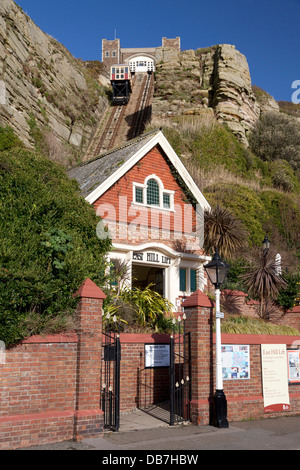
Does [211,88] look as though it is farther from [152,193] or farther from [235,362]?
[235,362]

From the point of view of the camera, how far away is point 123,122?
54125mm

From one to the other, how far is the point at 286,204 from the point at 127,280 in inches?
659

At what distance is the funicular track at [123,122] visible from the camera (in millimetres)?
47188

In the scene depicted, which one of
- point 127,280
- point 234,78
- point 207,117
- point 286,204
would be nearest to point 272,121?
point 234,78

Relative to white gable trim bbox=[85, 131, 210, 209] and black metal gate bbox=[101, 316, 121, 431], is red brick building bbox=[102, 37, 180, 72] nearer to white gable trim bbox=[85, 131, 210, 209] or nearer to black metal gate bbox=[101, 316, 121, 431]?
white gable trim bbox=[85, 131, 210, 209]

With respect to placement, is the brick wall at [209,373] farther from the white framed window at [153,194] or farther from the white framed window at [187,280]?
the white framed window at [153,194]

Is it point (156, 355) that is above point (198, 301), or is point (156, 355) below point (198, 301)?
below

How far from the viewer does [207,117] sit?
134 feet

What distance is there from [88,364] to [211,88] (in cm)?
4471

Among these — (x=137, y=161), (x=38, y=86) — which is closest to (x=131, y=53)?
(x=38, y=86)

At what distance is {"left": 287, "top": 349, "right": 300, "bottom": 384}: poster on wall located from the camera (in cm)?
1309

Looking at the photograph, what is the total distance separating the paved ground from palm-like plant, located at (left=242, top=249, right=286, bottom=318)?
6.51 meters

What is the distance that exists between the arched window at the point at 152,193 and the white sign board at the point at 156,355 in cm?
773

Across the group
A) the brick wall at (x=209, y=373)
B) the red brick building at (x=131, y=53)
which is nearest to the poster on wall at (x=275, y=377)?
the brick wall at (x=209, y=373)
